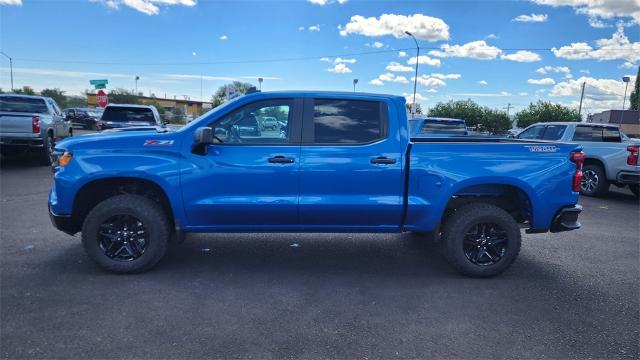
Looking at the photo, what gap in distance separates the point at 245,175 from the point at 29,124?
9746 mm

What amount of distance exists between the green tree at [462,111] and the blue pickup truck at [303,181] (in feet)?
153

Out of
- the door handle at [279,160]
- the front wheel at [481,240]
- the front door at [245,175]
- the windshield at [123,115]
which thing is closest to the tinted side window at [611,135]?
the front wheel at [481,240]

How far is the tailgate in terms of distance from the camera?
11.5 meters

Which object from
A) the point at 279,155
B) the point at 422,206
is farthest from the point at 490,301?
the point at 279,155

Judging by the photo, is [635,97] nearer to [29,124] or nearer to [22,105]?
[22,105]

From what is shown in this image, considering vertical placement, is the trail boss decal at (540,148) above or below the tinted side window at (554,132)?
below

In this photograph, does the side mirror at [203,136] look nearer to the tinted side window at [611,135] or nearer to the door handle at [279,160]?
the door handle at [279,160]

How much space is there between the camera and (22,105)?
1287cm

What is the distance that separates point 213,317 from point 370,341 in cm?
A: 130

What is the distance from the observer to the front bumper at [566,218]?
4926 millimetres

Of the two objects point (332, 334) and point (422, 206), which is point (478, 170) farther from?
point (332, 334)

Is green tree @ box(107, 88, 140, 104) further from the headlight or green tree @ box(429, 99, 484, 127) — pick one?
the headlight

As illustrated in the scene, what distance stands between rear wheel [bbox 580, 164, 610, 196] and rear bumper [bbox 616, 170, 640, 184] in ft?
1.20

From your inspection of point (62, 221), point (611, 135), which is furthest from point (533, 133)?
point (62, 221)
